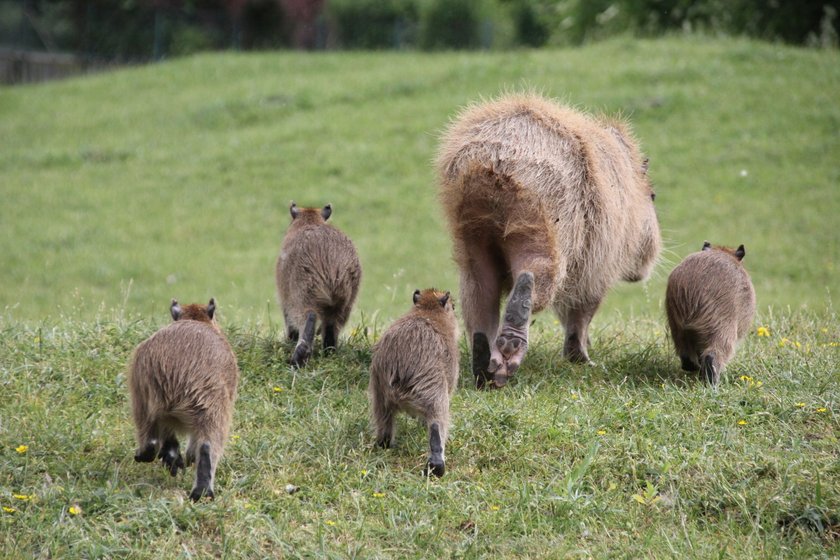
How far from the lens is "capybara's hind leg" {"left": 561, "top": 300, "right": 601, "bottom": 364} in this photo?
711cm

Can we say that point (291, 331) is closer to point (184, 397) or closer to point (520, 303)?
point (520, 303)

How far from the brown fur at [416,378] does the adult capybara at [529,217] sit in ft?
1.50

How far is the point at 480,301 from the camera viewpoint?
6.58 metres

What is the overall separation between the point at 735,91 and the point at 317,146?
7053 mm

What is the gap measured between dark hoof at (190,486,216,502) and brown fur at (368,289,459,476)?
1022mm

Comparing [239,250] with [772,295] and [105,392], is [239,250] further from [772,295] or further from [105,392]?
[105,392]

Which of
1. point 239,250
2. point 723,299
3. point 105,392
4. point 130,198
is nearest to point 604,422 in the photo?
point 723,299

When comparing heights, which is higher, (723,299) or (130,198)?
(723,299)

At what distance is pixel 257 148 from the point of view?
18.0 meters

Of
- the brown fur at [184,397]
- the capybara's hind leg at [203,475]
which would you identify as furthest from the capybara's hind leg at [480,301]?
the capybara's hind leg at [203,475]

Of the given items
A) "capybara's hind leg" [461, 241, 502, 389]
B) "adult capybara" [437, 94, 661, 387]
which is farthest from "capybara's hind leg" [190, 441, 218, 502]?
"capybara's hind leg" [461, 241, 502, 389]

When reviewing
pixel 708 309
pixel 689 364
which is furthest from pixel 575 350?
pixel 708 309

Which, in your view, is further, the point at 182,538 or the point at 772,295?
the point at 772,295

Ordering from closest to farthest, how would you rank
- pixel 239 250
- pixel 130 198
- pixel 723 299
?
pixel 723 299 < pixel 239 250 < pixel 130 198
